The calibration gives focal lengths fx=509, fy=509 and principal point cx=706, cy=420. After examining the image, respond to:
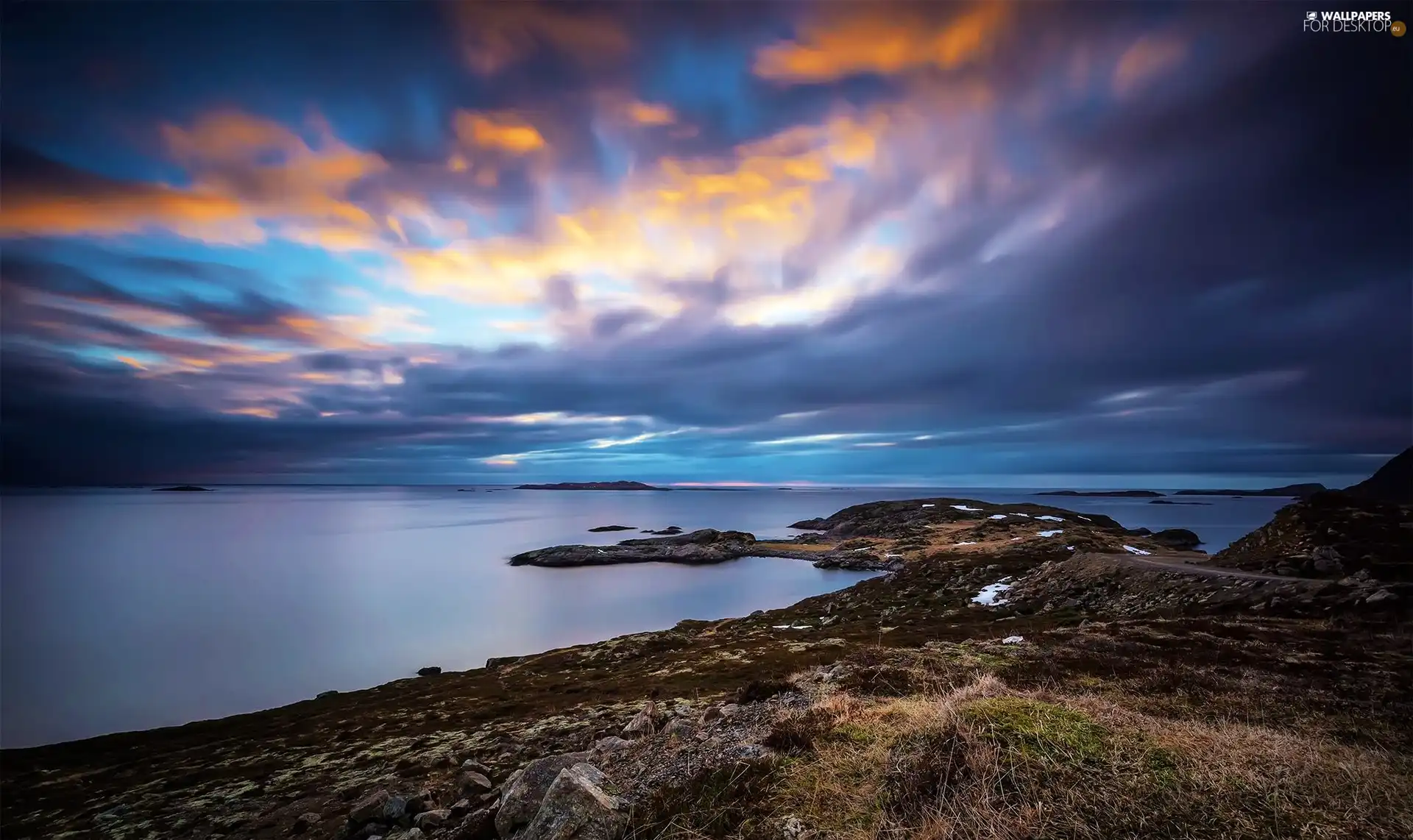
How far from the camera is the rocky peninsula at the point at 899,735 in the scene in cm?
587

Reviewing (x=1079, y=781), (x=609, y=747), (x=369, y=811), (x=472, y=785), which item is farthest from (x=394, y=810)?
(x=1079, y=781)

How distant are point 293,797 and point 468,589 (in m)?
62.4

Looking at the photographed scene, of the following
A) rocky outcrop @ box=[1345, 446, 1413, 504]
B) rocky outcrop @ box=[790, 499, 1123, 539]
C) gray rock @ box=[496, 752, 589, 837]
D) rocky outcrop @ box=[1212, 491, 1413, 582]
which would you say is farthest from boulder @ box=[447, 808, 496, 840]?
rocky outcrop @ box=[1345, 446, 1413, 504]

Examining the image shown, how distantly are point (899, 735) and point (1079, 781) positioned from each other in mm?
2433

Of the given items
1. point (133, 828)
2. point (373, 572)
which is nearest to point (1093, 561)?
point (133, 828)

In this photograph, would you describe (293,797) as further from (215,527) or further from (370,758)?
(215,527)

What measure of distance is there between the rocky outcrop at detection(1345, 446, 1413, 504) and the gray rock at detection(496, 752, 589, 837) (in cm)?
16921

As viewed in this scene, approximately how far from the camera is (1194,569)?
35.2m

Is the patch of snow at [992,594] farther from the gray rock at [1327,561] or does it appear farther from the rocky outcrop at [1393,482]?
the rocky outcrop at [1393,482]

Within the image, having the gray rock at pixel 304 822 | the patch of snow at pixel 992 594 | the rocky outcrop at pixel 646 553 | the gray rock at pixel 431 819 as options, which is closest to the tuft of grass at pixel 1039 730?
the gray rock at pixel 431 819

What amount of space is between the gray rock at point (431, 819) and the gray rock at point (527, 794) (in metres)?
3.44

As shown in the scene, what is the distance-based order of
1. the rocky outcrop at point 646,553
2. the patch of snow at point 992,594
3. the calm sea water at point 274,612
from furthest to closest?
the rocky outcrop at point 646,553 < the patch of snow at point 992,594 < the calm sea water at point 274,612

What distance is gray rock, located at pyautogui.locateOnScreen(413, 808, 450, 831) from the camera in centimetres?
1095

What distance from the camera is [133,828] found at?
15484mm
